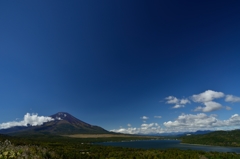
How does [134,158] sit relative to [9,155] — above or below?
below

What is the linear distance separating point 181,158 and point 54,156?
76.7m

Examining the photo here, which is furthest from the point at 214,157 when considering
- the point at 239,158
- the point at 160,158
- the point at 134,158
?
the point at 134,158

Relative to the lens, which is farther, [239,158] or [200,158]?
[239,158]

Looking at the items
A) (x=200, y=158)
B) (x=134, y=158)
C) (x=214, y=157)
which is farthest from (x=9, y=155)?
(x=214, y=157)

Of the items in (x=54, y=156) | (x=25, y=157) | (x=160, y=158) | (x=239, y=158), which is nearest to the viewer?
(x=25, y=157)

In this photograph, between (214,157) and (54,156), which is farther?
(214,157)

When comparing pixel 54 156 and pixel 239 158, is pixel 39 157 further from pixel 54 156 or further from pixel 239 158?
pixel 239 158

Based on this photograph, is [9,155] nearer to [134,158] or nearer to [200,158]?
[134,158]

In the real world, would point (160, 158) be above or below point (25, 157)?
below

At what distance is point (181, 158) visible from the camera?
75.6 metres

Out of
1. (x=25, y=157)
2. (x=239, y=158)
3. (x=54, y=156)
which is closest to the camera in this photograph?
(x=25, y=157)

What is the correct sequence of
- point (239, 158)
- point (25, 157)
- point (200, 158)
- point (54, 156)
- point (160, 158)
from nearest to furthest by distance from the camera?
point (25, 157) → point (54, 156) → point (200, 158) → point (160, 158) → point (239, 158)

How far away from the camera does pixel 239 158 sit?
83188 mm

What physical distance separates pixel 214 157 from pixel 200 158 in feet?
58.6
